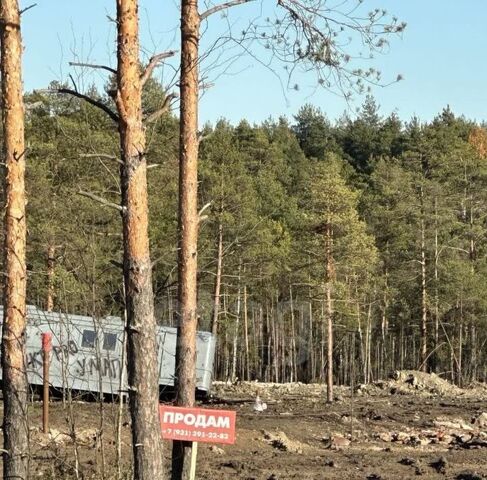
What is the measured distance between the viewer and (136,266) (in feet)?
23.7

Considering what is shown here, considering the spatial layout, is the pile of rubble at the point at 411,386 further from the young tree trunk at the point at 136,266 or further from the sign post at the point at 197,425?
the young tree trunk at the point at 136,266

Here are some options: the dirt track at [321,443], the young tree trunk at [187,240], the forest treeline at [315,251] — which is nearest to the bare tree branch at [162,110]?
the young tree trunk at [187,240]

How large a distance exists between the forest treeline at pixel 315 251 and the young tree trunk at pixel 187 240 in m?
11.1

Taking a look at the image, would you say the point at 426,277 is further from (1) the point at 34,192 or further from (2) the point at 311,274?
(1) the point at 34,192

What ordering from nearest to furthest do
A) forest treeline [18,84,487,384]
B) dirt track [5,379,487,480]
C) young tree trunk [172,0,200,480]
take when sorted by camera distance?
young tree trunk [172,0,200,480]
dirt track [5,379,487,480]
forest treeline [18,84,487,384]

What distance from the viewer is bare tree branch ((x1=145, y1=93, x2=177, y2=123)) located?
7.30m

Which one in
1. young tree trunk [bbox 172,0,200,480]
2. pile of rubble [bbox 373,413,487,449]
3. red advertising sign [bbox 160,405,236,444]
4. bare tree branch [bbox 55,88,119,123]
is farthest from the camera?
pile of rubble [bbox 373,413,487,449]

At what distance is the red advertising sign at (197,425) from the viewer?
26.1ft

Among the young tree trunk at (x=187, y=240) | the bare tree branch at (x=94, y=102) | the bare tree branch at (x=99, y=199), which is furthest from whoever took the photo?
the young tree trunk at (x=187, y=240)

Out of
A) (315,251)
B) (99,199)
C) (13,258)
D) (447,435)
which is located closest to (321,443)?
(447,435)

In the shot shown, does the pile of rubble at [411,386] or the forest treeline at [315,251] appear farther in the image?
the pile of rubble at [411,386]

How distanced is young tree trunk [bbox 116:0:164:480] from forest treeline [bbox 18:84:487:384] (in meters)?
13.6

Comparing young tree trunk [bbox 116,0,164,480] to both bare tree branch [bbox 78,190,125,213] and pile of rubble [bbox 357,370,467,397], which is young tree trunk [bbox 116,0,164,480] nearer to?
bare tree branch [bbox 78,190,125,213]

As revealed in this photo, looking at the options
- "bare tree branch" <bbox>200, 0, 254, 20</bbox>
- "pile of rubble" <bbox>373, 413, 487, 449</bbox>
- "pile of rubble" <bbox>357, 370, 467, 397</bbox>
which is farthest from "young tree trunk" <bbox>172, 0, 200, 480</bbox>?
"pile of rubble" <bbox>357, 370, 467, 397</bbox>
